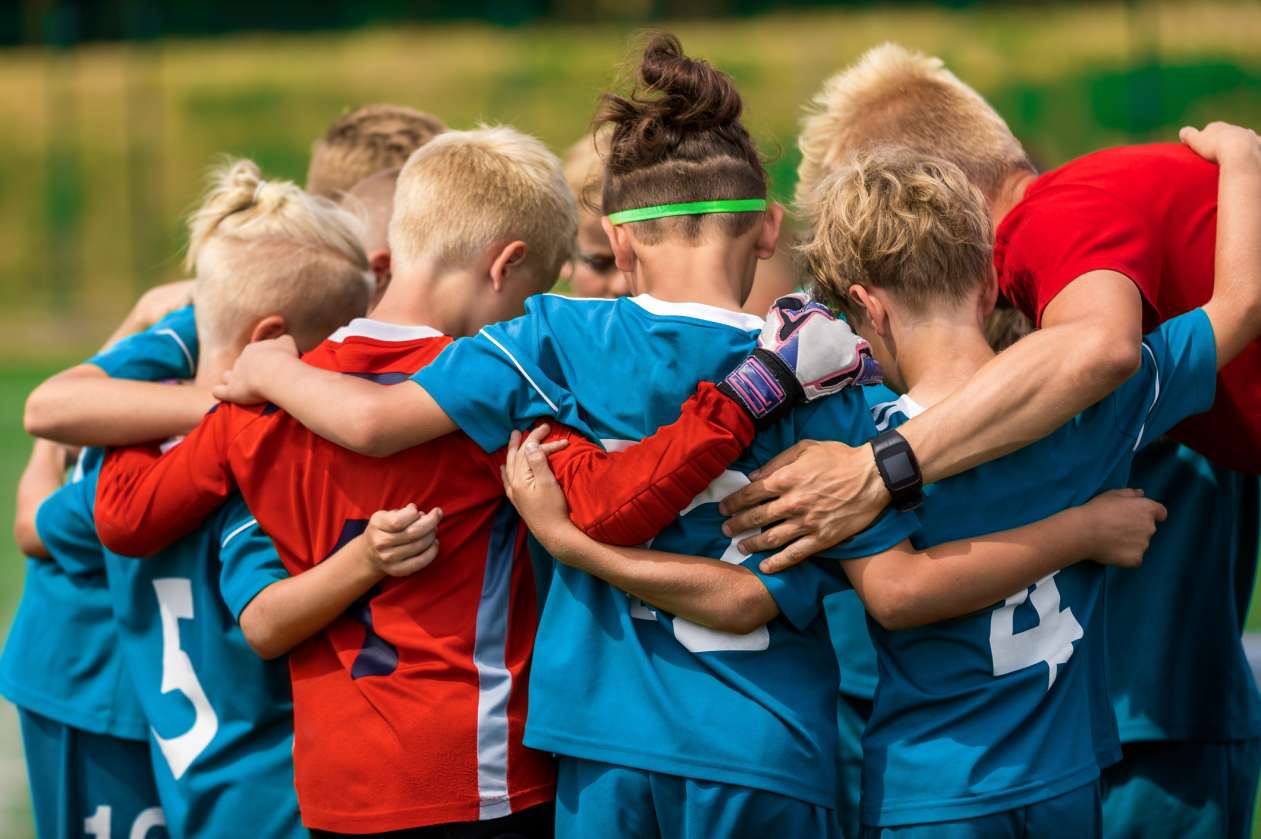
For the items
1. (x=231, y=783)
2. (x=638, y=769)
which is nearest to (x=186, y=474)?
(x=231, y=783)

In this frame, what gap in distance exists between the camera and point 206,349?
9.12 feet

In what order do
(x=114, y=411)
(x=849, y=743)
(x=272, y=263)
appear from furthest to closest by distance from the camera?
(x=849, y=743) → (x=272, y=263) → (x=114, y=411)

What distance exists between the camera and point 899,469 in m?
2.15

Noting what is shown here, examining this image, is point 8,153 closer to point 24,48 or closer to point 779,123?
point 24,48

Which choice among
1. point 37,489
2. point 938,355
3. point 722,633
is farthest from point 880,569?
point 37,489

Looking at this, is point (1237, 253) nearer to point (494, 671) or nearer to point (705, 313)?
point (705, 313)

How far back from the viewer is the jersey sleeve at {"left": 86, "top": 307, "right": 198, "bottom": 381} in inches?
111

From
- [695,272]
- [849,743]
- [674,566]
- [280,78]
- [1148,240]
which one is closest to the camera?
[674,566]

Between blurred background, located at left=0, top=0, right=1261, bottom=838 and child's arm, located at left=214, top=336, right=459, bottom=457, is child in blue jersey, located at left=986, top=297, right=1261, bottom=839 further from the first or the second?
blurred background, located at left=0, top=0, right=1261, bottom=838

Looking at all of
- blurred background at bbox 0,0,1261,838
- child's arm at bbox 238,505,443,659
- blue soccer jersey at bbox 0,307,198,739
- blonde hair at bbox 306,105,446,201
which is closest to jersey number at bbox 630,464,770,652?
child's arm at bbox 238,505,443,659

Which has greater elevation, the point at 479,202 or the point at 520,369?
the point at 479,202

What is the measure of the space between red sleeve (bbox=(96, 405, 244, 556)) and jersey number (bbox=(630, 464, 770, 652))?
2.71ft

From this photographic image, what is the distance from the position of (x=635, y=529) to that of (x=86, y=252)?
1587 cm

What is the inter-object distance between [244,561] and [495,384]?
0.65m
